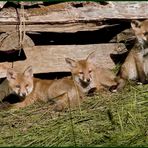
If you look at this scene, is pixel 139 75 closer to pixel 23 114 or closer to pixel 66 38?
pixel 66 38

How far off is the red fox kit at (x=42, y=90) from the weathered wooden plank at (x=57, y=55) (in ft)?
0.93

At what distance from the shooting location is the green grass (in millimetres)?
5795

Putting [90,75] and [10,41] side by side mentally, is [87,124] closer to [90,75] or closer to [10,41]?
[90,75]

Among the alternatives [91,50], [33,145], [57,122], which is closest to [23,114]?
[57,122]

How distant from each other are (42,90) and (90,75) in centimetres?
77

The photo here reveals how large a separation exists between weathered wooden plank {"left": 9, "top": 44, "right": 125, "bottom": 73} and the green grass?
2.83 feet

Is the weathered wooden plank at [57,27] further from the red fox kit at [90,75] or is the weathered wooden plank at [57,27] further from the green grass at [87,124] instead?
the green grass at [87,124]

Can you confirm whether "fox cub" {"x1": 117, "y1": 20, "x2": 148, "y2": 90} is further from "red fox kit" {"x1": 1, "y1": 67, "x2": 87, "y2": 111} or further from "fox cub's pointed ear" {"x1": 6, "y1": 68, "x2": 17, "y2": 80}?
"fox cub's pointed ear" {"x1": 6, "y1": 68, "x2": 17, "y2": 80}

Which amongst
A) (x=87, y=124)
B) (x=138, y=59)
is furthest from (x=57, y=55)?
(x=87, y=124)

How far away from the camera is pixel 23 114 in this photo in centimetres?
700

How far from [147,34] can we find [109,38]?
89cm

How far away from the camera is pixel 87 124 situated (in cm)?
629

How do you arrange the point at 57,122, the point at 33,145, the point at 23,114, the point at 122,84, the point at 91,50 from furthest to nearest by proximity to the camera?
the point at 91,50 < the point at 122,84 < the point at 23,114 < the point at 57,122 < the point at 33,145

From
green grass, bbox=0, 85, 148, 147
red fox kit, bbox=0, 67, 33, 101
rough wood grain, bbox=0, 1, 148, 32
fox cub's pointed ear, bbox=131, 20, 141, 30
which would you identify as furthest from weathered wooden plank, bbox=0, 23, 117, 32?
green grass, bbox=0, 85, 148, 147
